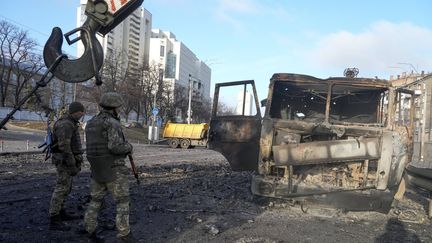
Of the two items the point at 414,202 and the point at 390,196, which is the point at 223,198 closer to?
the point at 390,196

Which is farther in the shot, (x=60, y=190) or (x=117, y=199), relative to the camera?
(x=60, y=190)

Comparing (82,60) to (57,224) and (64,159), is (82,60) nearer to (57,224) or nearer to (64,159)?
(64,159)

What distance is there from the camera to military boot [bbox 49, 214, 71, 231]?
6.10 m

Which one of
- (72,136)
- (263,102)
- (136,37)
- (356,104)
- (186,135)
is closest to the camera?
(72,136)

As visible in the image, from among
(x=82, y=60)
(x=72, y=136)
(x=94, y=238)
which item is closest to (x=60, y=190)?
(x=72, y=136)

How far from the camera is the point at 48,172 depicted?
1318 centimetres

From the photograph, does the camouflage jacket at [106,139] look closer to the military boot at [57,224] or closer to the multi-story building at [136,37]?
the military boot at [57,224]

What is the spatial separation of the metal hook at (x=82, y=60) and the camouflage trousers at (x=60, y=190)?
2517mm

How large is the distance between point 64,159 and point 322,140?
14.7 feet

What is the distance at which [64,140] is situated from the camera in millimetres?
6523

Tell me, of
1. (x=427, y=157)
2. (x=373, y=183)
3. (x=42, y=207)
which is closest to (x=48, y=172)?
(x=42, y=207)

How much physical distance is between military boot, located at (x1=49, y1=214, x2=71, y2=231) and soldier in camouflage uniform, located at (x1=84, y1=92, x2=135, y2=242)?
0.77 meters

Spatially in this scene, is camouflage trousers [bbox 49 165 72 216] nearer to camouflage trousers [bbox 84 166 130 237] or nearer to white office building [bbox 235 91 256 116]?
camouflage trousers [bbox 84 166 130 237]

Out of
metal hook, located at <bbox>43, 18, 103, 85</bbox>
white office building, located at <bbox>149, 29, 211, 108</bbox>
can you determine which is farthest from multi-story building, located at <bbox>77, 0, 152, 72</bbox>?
metal hook, located at <bbox>43, 18, 103, 85</bbox>
